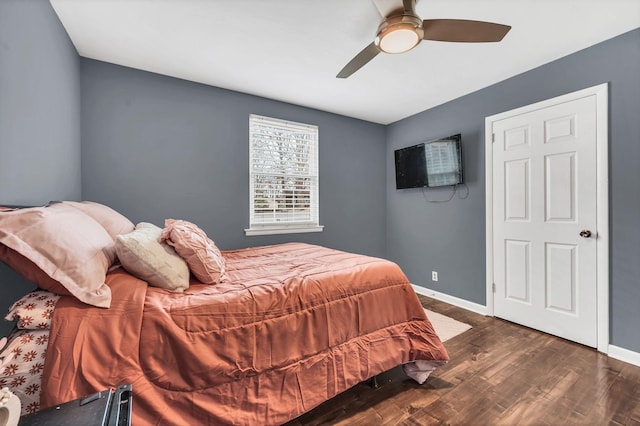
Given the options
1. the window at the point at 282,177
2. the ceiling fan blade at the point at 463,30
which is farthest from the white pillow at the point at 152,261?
the ceiling fan blade at the point at 463,30

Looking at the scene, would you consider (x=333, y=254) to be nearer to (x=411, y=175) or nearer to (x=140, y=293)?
(x=140, y=293)

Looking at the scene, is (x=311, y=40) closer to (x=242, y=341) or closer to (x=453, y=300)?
(x=242, y=341)

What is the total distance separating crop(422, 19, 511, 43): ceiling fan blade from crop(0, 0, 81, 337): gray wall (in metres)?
2.18

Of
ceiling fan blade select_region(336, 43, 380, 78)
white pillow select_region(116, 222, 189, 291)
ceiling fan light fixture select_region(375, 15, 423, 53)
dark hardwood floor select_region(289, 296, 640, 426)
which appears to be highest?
ceiling fan blade select_region(336, 43, 380, 78)

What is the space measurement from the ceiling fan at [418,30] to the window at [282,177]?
69.1 inches

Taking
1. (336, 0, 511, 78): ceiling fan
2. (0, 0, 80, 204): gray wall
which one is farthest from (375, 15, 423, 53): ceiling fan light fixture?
(0, 0, 80, 204): gray wall

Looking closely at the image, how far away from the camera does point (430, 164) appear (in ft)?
11.4

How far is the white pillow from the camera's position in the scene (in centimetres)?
128

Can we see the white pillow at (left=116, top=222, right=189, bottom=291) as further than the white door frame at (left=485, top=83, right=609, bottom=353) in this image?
No

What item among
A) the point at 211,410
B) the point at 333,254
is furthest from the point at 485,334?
the point at 211,410

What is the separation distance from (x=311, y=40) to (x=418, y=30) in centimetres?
89

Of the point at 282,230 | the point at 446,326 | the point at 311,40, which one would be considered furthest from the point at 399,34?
the point at 446,326

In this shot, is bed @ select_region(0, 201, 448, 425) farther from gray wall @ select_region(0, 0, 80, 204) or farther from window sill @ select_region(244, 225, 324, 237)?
window sill @ select_region(244, 225, 324, 237)

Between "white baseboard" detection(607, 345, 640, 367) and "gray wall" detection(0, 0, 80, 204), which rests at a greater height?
"gray wall" detection(0, 0, 80, 204)
